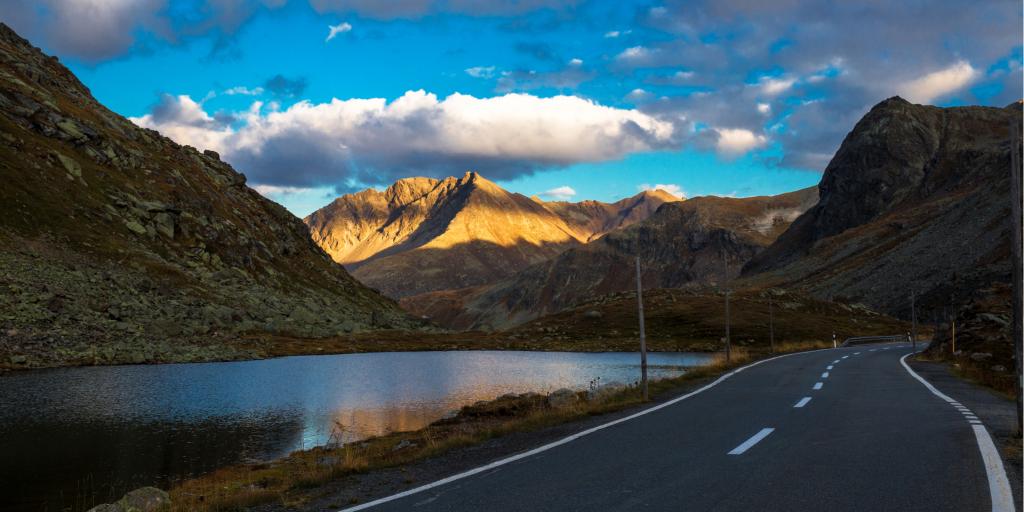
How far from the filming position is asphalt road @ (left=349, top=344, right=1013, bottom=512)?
8.55 metres

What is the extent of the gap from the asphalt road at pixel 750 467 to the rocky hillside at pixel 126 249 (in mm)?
50969

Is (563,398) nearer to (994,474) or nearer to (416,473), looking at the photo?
(416,473)

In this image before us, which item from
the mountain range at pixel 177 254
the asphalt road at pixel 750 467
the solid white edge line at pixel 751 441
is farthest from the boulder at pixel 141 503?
the mountain range at pixel 177 254

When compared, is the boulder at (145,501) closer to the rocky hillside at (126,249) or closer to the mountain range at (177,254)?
the mountain range at (177,254)

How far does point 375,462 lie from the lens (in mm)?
13289

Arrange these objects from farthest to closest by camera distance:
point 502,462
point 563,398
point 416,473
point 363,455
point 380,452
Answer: point 563,398 < point 380,452 < point 363,455 < point 502,462 < point 416,473

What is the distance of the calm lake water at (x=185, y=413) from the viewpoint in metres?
18.4

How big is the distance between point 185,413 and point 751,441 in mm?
25379

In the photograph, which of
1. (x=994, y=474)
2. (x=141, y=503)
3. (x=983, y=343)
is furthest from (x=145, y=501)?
(x=983, y=343)

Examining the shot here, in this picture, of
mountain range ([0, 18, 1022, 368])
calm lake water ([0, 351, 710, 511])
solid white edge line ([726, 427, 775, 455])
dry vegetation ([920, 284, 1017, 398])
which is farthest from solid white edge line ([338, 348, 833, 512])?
mountain range ([0, 18, 1022, 368])

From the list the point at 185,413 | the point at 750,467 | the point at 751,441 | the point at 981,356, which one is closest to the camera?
the point at 750,467

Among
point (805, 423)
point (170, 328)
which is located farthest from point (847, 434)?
point (170, 328)

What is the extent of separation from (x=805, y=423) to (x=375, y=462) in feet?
30.7

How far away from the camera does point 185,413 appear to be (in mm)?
29859
